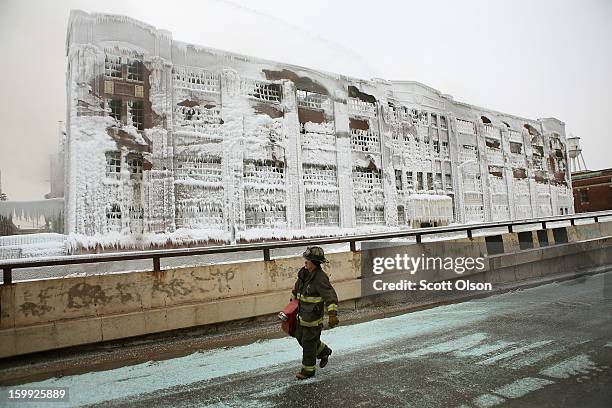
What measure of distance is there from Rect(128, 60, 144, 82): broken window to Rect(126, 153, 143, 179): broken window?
4.19 meters

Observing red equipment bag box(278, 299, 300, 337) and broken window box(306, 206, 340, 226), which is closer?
red equipment bag box(278, 299, 300, 337)

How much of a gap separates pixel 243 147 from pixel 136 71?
273 inches

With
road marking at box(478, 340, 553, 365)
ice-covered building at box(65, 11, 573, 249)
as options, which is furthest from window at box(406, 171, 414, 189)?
road marking at box(478, 340, 553, 365)

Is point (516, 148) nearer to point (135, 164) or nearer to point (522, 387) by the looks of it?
point (135, 164)

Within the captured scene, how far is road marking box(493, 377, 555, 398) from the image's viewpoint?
3507 mm

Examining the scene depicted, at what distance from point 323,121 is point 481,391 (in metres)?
21.7

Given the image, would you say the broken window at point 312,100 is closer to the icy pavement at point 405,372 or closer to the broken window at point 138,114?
the broken window at point 138,114

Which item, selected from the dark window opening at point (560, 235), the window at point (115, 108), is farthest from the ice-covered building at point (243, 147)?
the dark window opening at point (560, 235)

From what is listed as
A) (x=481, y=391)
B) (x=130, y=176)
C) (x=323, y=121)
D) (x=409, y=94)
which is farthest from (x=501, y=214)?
(x=481, y=391)

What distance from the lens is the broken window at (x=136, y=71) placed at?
18766mm

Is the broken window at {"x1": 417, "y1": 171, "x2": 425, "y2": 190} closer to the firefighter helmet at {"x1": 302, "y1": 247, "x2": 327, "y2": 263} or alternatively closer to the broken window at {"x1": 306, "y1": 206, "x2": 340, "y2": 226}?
the broken window at {"x1": 306, "y1": 206, "x2": 340, "y2": 226}

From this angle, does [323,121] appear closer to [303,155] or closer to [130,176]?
[303,155]

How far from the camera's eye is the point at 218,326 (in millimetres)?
6395

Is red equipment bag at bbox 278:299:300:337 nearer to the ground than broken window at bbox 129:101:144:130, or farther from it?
nearer to the ground
